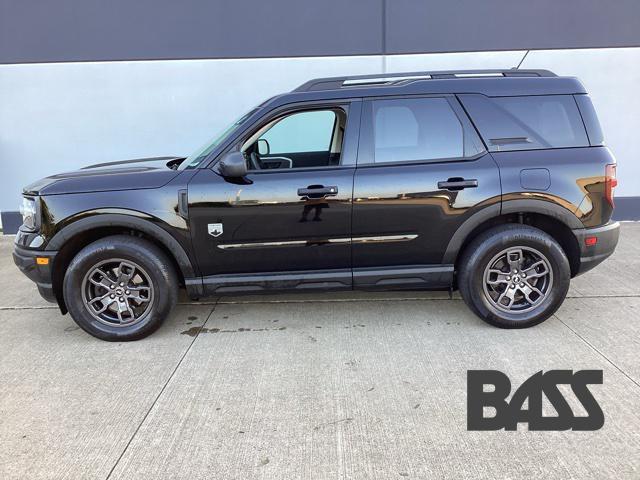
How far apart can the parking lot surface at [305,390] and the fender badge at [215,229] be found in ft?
2.81

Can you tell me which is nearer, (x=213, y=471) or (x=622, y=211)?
(x=213, y=471)

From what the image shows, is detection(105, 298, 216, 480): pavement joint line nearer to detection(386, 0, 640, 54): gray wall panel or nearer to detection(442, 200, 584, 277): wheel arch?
detection(442, 200, 584, 277): wheel arch

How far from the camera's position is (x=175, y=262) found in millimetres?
3932

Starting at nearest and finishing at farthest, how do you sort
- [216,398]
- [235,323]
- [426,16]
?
[216,398], [235,323], [426,16]

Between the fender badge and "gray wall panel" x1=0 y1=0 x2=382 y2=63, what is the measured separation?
4.19 m

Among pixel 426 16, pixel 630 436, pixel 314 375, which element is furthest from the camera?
pixel 426 16

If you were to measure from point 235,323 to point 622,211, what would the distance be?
648cm

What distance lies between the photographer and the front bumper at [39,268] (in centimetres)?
375

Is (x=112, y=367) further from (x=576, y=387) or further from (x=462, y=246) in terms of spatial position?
(x=576, y=387)

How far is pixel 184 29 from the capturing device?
6969 millimetres

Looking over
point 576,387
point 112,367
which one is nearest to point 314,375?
point 112,367

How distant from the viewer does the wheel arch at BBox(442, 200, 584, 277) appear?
3793 mm

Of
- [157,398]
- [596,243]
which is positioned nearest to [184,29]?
[157,398]

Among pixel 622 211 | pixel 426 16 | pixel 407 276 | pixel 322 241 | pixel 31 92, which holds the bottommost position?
pixel 622 211
